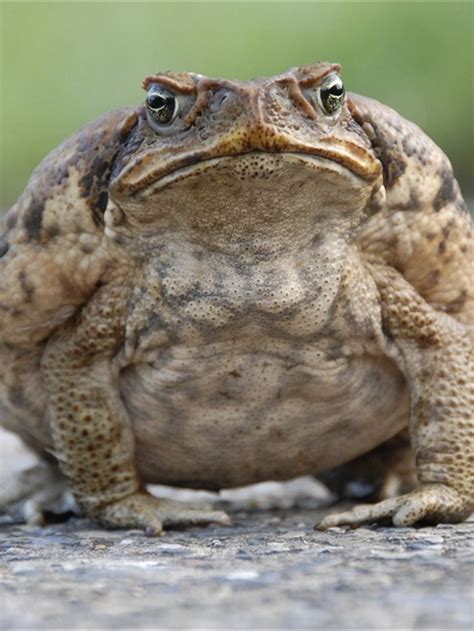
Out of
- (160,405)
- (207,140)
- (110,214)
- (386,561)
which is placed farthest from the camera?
(160,405)

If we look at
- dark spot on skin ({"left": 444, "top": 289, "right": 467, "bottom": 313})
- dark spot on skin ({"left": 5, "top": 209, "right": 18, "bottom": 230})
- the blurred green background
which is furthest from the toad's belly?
the blurred green background

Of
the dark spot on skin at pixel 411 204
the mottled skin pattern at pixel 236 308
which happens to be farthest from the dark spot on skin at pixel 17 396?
the dark spot on skin at pixel 411 204

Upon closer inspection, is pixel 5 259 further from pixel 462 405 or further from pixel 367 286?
pixel 462 405

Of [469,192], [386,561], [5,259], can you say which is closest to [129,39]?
[469,192]

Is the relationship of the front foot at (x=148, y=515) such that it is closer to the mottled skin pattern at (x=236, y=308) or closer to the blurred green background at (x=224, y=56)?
the mottled skin pattern at (x=236, y=308)

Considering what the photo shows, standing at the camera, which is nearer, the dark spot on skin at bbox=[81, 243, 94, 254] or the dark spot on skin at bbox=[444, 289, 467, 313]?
the dark spot on skin at bbox=[81, 243, 94, 254]

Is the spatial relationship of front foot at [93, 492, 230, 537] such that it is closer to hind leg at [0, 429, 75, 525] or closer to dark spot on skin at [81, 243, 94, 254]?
hind leg at [0, 429, 75, 525]
